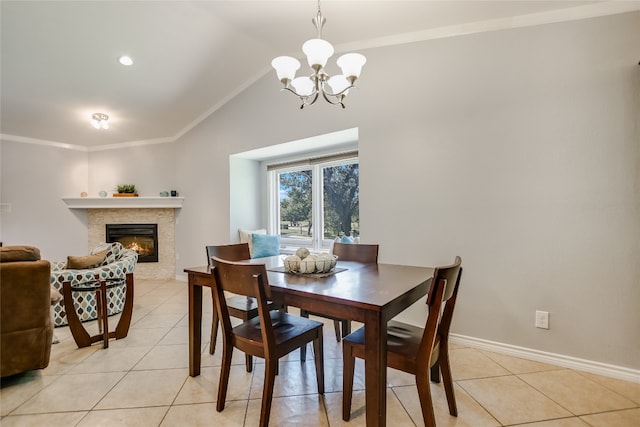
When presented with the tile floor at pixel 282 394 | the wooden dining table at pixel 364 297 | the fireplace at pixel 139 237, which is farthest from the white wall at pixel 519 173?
the fireplace at pixel 139 237

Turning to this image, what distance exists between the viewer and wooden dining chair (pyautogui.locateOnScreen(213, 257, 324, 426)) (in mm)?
1459

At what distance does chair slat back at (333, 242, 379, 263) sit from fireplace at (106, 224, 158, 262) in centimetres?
Result: 406

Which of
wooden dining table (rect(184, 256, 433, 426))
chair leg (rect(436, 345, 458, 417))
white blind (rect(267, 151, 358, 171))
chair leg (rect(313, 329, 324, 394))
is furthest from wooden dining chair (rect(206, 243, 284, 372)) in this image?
white blind (rect(267, 151, 358, 171))

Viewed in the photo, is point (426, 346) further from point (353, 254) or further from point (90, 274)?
point (90, 274)

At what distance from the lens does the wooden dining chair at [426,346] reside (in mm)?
1330

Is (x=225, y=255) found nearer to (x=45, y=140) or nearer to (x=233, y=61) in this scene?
(x=233, y=61)

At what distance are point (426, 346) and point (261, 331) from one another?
809 mm

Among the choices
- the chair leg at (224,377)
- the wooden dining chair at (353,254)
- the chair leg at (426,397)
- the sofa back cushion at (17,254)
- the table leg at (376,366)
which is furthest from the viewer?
the wooden dining chair at (353,254)

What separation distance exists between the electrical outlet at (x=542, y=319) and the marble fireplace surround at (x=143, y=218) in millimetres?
4887

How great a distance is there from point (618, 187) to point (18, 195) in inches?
296

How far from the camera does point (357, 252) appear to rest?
239 cm

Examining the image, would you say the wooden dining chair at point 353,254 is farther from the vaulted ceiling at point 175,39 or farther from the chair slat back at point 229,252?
the vaulted ceiling at point 175,39

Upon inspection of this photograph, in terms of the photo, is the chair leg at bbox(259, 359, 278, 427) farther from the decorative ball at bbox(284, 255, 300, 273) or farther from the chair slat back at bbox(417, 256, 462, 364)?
the chair slat back at bbox(417, 256, 462, 364)

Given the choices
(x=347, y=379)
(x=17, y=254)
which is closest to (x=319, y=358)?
(x=347, y=379)
